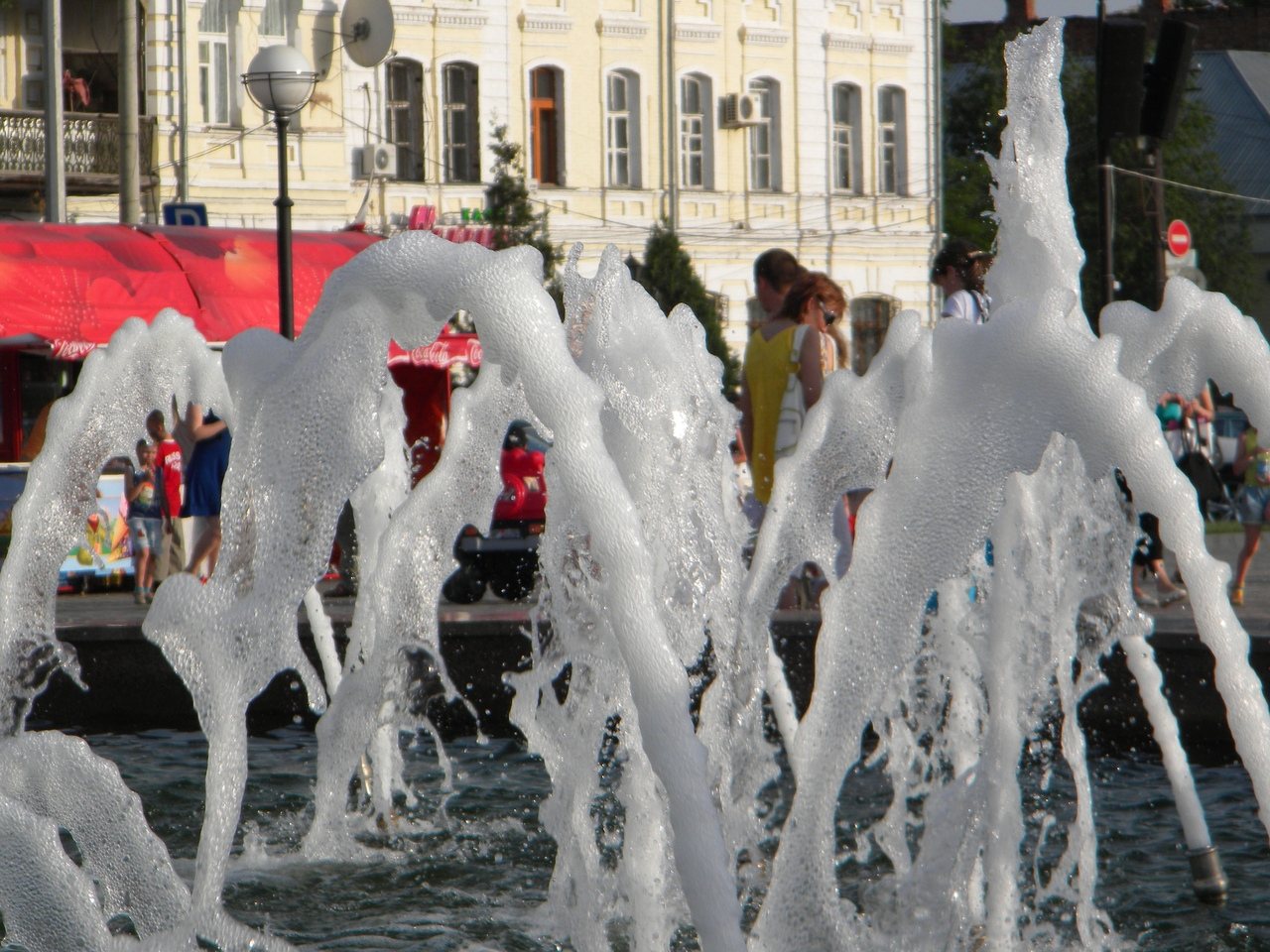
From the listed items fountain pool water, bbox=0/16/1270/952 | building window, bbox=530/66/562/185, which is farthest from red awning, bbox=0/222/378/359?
building window, bbox=530/66/562/185

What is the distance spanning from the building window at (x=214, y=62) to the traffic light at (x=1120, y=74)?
56.3ft

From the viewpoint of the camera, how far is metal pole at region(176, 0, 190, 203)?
82.5 ft

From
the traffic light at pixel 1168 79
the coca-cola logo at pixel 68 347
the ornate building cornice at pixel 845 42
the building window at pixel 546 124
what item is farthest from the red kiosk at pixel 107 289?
the ornate building cornice at pixel 845 42

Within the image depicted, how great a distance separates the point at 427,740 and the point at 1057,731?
254 cm

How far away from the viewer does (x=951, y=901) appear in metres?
4.14

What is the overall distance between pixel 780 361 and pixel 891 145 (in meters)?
26.0

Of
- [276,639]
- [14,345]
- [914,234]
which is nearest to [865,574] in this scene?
[276,639]

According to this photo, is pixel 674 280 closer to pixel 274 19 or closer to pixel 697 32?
pixel 697 32

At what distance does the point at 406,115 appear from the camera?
27.9 meters

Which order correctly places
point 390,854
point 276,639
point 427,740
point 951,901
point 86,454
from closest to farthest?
1. point 276,639
2. point 951,901
3. point 86,454
4. point 390,854
5. point 427,740

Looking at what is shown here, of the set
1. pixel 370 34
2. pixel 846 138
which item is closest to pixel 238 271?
pixel 370 34

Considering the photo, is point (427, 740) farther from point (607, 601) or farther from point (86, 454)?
point (607, 601)

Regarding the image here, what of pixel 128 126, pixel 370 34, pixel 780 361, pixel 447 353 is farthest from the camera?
pixel 370 34

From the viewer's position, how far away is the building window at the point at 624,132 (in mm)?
29906
